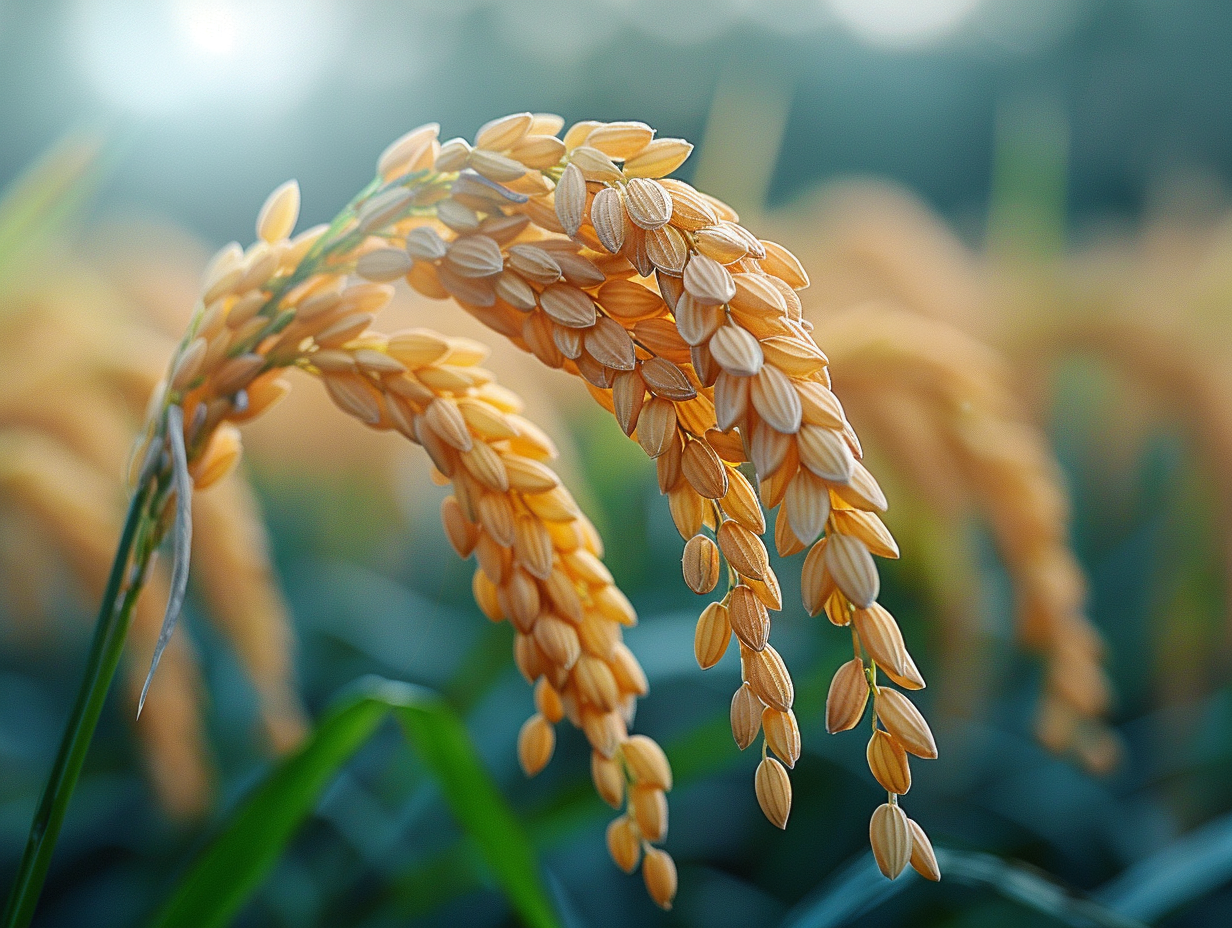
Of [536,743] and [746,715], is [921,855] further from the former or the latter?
[536,743]

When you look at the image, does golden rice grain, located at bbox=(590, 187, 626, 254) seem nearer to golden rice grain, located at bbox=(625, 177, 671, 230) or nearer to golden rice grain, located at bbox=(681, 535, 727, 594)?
golden rice grain, located at bbox=(625, 177, 671, 230)

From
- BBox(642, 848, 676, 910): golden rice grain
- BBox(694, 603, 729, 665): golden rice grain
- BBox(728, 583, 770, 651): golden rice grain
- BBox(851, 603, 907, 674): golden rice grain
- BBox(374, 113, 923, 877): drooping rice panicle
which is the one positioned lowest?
BBox(642, 848, 676, 910): golden rice grain

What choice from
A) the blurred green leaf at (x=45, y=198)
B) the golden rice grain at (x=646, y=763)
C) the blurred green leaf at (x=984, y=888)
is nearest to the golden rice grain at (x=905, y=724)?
the golden rice grain at (x=646, y=763)

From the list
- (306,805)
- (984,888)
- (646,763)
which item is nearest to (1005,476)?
(984,888)

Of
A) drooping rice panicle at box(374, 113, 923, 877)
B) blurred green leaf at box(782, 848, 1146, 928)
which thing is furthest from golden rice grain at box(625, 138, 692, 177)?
blurred green leaf at box(782, 848, 1146, 928)

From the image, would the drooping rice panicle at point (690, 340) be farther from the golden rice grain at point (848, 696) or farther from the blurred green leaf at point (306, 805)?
the blurred green leaf at point (306, 805)

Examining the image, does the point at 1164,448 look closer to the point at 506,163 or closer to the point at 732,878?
the point at 732,878

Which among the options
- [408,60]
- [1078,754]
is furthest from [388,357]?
[408,60]
